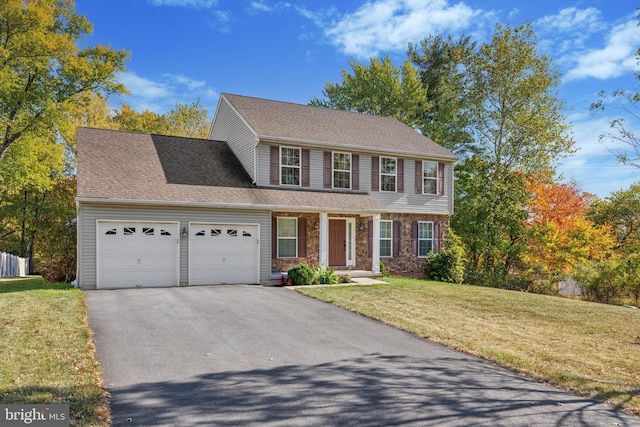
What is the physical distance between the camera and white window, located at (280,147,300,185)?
1766 cm

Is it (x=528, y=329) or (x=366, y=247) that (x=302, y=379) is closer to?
(x=528, y=329)

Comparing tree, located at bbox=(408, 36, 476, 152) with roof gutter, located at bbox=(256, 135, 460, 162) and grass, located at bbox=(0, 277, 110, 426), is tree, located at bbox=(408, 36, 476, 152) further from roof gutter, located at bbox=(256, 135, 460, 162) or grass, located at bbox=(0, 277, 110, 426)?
grass, located at bbox=(0, 277, 110, 426)

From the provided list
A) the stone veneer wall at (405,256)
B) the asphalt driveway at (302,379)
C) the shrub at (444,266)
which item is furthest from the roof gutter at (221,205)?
the asphalt driveway at (302,379)

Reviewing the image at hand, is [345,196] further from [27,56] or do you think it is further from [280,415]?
[27,56]

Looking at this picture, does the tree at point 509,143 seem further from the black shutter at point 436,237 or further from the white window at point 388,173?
the white window at point 388,173

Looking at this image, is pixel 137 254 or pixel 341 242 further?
pixel 341 242

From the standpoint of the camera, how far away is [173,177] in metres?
15.6

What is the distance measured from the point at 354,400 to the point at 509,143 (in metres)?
24.6

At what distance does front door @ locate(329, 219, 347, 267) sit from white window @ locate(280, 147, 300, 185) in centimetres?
238

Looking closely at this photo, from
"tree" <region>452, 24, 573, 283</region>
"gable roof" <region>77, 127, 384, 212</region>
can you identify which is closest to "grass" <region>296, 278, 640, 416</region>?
"gable roof" <region>77, 127, 384, 212</region>

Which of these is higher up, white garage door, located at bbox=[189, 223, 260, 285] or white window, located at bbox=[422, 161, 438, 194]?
white window, located at bbox=[422, 161, 438, 194]

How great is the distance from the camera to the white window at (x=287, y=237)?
55.2 ft

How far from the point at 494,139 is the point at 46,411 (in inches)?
1058

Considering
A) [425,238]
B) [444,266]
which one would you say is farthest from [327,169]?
[444,266]
